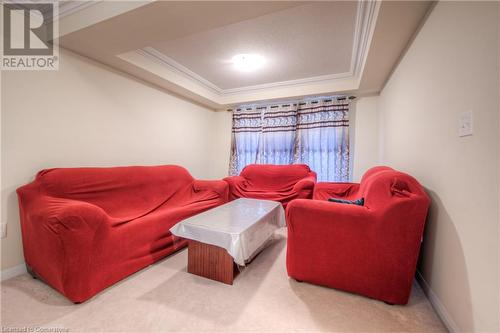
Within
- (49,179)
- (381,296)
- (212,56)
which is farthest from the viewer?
(212,56)

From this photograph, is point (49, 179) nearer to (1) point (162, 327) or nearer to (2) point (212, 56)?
(1) point (162, 327)

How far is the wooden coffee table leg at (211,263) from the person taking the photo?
169cm

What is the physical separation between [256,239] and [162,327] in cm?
91

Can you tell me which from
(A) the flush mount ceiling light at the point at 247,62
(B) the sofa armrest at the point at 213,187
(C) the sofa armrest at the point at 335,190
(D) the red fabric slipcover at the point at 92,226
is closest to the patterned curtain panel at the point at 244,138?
(A) the flush mount ceiling light at the point at 247,62

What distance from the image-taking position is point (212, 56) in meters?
2.82

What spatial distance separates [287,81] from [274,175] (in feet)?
5.55

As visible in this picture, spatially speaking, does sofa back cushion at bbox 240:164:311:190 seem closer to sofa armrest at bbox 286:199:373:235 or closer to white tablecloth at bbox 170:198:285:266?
white tablecloth at bbox 170:198:285:266

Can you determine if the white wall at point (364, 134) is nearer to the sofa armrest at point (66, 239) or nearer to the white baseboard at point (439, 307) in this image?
the white baseboard at point (439, 307)

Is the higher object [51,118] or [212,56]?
[212,56]

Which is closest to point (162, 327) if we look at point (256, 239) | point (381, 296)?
point (256, 239)

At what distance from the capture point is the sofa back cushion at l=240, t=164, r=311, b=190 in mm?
3730

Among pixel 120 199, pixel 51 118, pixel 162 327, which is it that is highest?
pixel 51 118

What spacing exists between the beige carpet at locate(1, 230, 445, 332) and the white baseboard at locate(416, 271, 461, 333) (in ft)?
0.12

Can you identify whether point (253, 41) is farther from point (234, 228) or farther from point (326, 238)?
point (326, 238)
